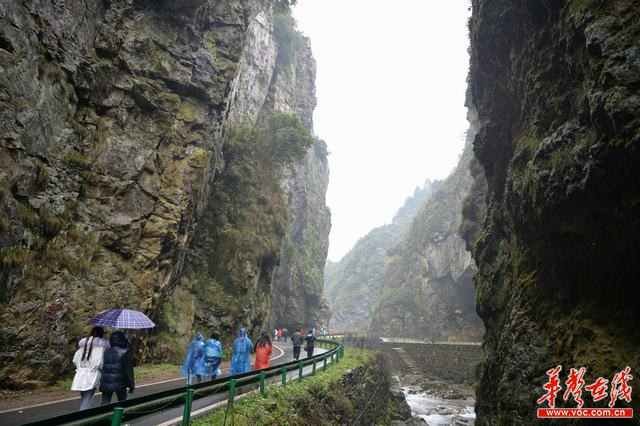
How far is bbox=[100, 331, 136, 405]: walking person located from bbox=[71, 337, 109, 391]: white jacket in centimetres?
11

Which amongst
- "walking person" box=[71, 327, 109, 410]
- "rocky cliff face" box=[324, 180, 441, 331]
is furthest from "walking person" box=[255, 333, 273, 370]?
"rocky cliff face" box=[324, 180, 441, 331]

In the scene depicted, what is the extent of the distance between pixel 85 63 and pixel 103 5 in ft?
11.4

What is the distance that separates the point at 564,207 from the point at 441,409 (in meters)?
20.0

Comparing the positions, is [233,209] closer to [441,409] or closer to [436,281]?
[441,409]

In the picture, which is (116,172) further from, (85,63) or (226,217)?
(226,217)

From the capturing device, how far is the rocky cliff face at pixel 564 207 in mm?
7145

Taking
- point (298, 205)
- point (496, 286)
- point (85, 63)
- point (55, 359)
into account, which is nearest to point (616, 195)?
point (496, 286)

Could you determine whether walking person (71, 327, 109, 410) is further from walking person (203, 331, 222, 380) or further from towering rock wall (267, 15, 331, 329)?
towering rock wall (267, 15, 331, 329)

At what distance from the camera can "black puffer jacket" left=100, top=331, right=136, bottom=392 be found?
6.26m

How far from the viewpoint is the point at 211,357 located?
9.51 meters

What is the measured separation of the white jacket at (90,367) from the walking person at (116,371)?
105 millimetres

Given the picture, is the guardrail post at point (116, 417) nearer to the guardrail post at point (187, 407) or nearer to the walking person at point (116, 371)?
the guardrail post at point (187, 407)

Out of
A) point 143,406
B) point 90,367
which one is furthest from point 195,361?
point 143,406

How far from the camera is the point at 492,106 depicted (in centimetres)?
1611
